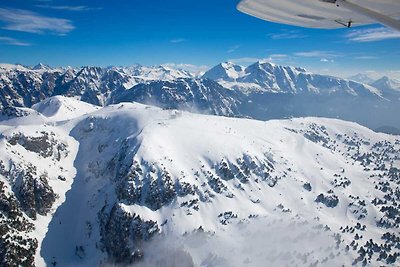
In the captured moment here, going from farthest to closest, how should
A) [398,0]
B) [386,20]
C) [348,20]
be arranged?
[348,20], [398,0], [386,20]

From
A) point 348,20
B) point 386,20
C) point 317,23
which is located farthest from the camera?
point 317,23

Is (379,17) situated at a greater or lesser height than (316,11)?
greater

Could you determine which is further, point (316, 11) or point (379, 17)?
point (316, 11)

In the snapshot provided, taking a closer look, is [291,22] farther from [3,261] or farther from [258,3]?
[3,261]

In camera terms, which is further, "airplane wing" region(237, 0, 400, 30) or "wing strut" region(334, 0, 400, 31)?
"airplane wing" region(237, 0, 400, 30)

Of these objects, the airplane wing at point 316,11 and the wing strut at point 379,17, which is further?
the airplane wing at point 316,11

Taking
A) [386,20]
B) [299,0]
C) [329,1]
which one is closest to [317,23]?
[299,0]

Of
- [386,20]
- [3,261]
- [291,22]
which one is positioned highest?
[386,20]

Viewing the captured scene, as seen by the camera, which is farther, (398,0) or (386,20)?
(398,0)
